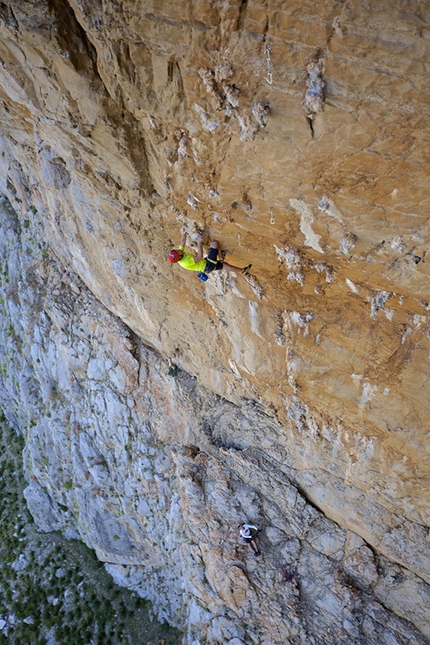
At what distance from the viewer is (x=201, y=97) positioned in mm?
5953

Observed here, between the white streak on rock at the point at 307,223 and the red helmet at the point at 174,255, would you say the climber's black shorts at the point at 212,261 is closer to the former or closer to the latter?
the red helmet at the point at 174,255

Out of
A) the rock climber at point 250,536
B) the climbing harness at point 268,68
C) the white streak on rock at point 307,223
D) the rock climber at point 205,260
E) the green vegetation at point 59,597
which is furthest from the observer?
the green vegetation at point 59,597

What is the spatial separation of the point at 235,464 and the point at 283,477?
1.34m

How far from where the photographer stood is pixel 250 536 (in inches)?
408

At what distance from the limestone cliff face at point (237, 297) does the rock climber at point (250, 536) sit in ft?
0.89

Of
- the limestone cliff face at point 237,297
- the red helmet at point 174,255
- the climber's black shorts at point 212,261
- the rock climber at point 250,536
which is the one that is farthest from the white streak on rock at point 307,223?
the rock climber at point 250,536

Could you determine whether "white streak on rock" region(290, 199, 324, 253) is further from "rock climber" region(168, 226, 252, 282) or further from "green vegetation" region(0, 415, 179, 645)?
"green vegetation" region(0, 415, 179, 645)

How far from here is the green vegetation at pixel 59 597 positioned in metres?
13.8

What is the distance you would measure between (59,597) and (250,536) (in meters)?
8.78

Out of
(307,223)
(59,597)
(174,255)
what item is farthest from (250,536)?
(59,597)

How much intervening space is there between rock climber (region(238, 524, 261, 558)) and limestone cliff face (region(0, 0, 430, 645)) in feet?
0.89

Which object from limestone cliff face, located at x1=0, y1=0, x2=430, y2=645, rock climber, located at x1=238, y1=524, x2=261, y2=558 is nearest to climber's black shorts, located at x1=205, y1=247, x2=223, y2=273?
limestone cliff face, located at x1=0, y1=0, x2=430, y2=645

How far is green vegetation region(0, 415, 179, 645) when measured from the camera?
543 inches

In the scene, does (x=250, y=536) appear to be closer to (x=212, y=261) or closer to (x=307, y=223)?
(x=212, y=261)
